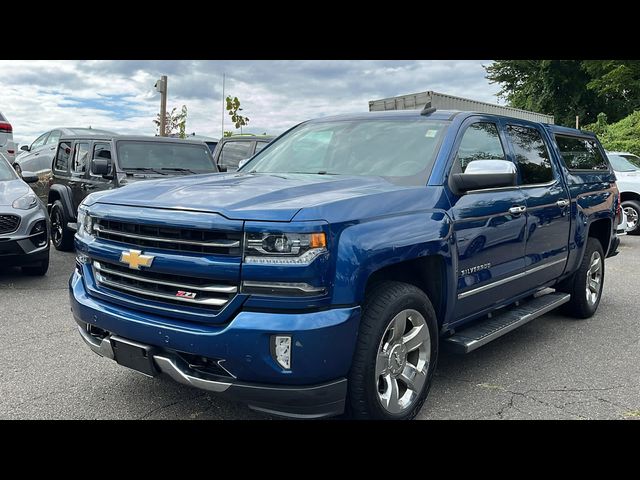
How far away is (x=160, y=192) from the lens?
10.6 ft

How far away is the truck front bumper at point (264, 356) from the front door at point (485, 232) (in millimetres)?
1199

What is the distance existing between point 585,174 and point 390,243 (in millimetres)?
3507

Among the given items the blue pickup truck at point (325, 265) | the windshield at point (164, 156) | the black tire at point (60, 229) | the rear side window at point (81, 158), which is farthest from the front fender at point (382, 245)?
the black tire at point (60, 229)

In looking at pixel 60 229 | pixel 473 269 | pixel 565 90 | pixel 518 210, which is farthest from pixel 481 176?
pixel 565 90

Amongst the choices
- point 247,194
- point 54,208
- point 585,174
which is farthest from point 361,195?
point 54,208

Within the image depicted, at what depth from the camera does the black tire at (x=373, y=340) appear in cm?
292

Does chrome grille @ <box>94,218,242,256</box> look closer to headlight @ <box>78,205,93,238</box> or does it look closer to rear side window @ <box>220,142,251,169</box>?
headlight @ <box>78,205,93,238</box>

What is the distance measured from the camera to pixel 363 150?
417cm

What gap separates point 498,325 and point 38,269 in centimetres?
590

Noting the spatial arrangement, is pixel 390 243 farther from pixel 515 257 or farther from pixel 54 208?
pixel 54 208

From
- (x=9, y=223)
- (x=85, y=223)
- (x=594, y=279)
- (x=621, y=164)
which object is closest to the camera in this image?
(x=85, y=223)

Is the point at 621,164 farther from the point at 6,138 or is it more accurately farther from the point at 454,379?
the point at 6,138

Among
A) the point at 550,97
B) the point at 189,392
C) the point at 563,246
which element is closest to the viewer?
the point at 189,392

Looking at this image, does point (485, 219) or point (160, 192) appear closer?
point (160, 192)
